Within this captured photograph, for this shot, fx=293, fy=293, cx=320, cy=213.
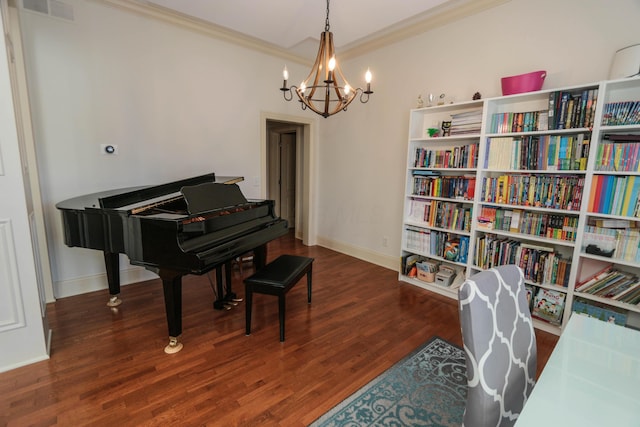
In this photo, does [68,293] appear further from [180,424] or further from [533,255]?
[533,255]

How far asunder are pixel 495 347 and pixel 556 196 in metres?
2.06

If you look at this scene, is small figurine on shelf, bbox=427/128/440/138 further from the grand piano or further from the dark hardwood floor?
the grand piano

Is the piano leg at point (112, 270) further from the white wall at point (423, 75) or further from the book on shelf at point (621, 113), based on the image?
the book on shelf at point (621, 113)

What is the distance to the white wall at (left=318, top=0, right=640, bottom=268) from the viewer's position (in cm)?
233

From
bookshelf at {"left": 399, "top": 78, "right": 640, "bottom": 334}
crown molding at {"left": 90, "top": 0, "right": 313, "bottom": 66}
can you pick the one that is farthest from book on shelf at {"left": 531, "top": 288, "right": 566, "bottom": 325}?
crown molding at {"left": 90, "top": 0, "right": 313, "bottom": 66}

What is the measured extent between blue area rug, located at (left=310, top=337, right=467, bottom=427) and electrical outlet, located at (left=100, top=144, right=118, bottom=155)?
123 inches

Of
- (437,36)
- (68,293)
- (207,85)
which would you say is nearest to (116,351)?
(68,293)

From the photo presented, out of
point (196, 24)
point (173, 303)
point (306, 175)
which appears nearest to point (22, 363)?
point (173, 303)

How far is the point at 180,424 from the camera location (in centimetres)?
156

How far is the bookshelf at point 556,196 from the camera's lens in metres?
2.11

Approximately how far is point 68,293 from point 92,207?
1.47 m

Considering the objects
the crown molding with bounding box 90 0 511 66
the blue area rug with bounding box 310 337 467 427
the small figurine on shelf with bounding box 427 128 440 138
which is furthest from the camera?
the small figurine on shelf with bounding box 427 128 440 138

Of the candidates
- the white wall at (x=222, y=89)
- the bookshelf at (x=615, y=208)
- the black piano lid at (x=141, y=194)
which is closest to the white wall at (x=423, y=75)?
the white wall at (x=222, y=89)

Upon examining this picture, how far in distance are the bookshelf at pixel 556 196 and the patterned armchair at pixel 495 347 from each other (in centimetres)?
169
